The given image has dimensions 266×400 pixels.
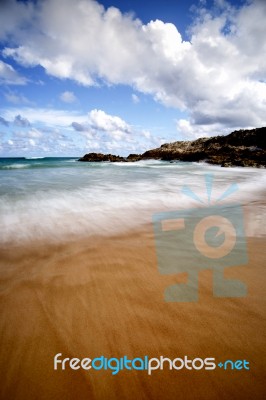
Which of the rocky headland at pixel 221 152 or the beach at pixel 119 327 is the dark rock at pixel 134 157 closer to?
the rocky headland at pixel 221 152

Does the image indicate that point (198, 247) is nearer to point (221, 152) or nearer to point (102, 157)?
point (221, 152)

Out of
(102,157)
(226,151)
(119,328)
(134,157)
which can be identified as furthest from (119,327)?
(134,157)

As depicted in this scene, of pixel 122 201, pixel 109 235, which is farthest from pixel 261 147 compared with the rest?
pixel 109 235

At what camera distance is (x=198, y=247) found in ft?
9.78

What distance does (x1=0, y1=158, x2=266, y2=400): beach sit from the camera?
4.26 ft

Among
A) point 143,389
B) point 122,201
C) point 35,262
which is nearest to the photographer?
point 143,389

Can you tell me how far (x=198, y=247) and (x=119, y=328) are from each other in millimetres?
1667

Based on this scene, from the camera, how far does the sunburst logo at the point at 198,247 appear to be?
82.7 inches

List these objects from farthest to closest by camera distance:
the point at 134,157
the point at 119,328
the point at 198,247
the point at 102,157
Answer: the point at 134,157, the point at 102,157, the point at 198,247, the point at 119,328

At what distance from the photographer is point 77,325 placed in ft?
5.60

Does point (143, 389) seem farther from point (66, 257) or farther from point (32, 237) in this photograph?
point (32, 237)

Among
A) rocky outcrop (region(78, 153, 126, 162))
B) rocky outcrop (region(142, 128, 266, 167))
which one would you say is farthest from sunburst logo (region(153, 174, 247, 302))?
rocky outcrop (region(78, 153, 126, 162))

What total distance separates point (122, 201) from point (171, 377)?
4.78 meters

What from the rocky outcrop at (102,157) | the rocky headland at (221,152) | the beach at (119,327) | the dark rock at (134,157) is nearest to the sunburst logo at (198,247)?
the beach at (119,327)
